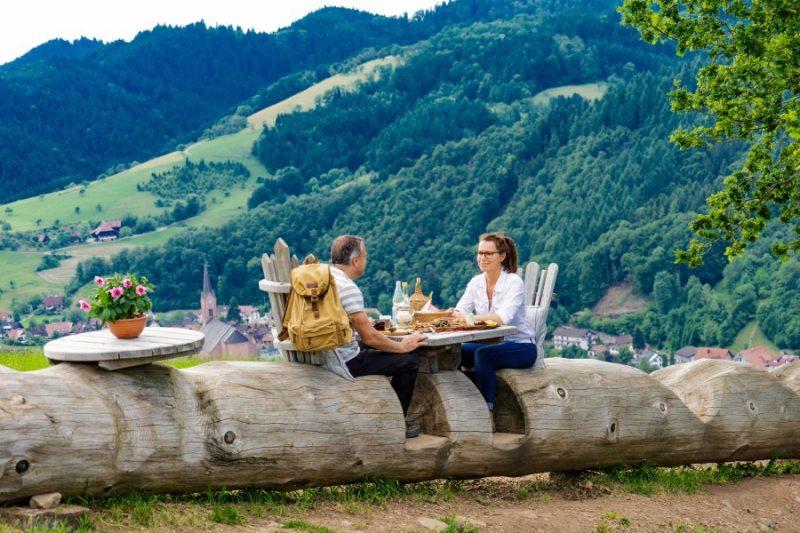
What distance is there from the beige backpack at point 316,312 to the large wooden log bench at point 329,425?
474mm

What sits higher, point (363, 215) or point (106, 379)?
point (106, 379)

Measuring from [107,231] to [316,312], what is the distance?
138663mm

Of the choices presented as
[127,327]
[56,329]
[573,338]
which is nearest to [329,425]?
[127,327]

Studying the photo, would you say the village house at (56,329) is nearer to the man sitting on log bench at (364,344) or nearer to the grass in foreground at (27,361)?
the grass in foreground at (27,361)

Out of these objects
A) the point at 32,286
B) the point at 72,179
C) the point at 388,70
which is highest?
the point at 388,70

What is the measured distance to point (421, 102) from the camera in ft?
578

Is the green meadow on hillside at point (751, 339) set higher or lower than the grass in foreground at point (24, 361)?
lower

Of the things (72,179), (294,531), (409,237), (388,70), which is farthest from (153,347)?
(388,70)

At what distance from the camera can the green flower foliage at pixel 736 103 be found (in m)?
12.3

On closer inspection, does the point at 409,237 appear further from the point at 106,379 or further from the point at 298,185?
the point at 106,379

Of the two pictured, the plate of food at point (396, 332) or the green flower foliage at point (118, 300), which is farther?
the plate of food at point (396, 332)

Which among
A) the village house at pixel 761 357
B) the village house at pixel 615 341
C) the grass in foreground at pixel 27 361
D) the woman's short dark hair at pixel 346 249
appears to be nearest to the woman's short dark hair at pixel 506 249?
the woman's short dark hair at pixel 346 249

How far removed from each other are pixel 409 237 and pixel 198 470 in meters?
117

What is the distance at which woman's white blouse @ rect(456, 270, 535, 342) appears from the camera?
335 inches
